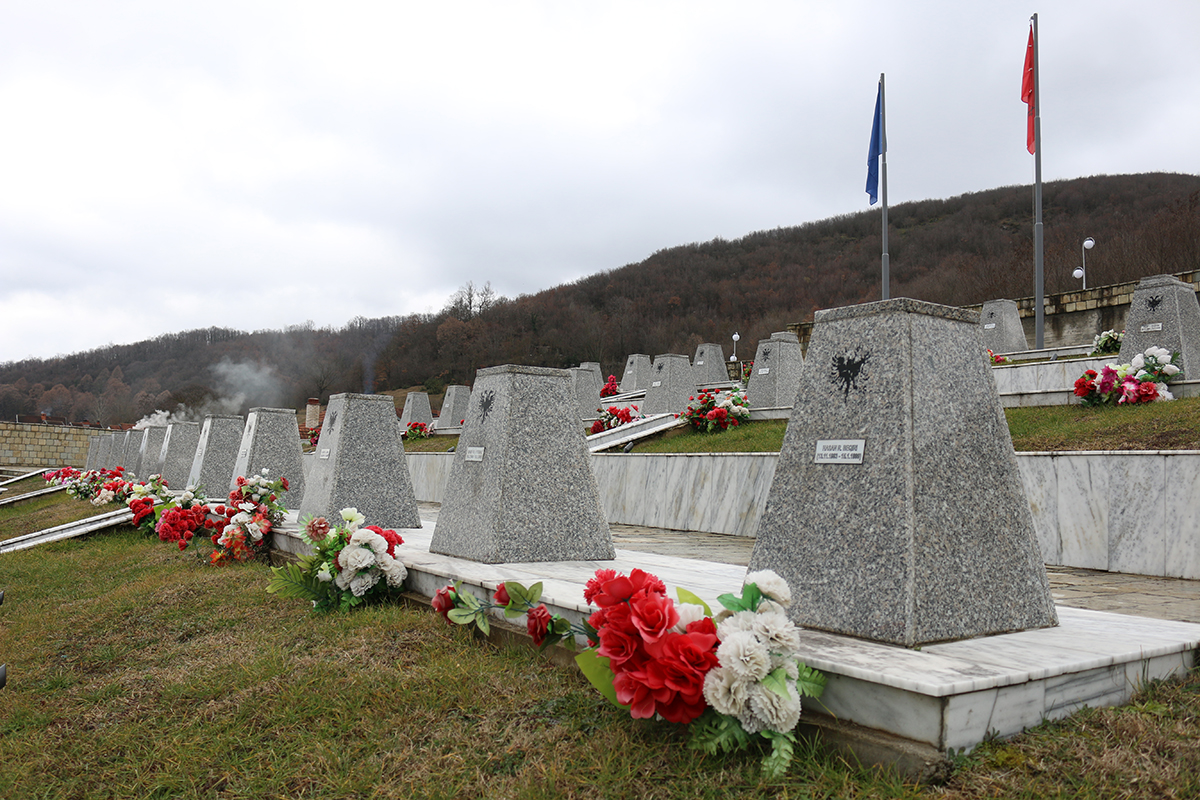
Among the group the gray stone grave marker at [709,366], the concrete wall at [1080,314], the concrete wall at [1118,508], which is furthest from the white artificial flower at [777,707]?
the gray stone grave marker at [709,366]

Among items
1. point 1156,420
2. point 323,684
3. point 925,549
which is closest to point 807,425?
point 925,549

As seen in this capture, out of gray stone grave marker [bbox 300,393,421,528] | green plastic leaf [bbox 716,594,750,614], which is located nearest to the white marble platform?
green plastic leaf [bbox 716,594,750,614]

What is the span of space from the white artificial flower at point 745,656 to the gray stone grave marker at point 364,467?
4.70 m

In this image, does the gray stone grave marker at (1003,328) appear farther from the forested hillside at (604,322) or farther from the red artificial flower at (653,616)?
the red artificial flower at (653,616)

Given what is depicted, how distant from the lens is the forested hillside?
52156 millimetres

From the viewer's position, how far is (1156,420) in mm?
7219

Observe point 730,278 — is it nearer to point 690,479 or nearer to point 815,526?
point 690,479

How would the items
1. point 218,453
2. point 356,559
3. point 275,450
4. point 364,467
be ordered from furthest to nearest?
1. point 218,453
2. point 275,450
3. point 364,467
4. point 356,559

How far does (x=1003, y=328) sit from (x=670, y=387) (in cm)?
935

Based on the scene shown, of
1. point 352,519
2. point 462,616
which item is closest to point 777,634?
point 462,616

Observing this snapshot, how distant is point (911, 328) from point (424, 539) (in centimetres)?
421

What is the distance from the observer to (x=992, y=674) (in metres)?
2.12

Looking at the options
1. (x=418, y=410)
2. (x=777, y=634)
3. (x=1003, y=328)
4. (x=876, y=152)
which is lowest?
(x=777, y=634)

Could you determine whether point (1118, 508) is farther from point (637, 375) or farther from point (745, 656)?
point (637, 375)
